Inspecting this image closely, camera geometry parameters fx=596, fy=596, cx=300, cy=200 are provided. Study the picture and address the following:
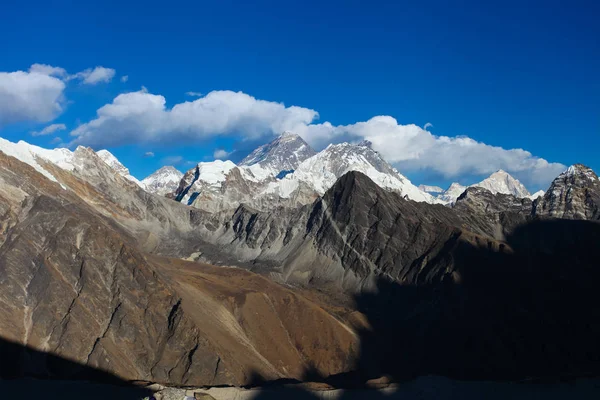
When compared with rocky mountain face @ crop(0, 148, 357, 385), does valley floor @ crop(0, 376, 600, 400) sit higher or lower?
lower

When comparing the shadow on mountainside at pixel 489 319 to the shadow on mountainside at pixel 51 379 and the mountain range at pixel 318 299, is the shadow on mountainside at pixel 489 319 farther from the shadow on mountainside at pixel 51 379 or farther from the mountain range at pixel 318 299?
the shadow on mountainside at pixel 51 379

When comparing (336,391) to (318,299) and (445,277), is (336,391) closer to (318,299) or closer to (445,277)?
Result: (318,299)

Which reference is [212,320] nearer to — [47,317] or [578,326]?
[47,317]

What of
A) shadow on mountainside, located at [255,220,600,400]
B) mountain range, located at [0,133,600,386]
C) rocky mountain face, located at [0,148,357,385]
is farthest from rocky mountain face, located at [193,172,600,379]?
rocky mountain face, located at [0,148,357,385]

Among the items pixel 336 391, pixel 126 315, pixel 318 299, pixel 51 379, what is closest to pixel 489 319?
pixel 318 299

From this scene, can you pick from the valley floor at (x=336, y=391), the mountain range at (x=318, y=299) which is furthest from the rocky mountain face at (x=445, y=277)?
the valley floor at (x=336, y=391)

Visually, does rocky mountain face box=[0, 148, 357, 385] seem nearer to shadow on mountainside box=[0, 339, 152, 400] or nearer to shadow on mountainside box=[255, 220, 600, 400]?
shadow on mountainside box=[0, 339, 152, 400]

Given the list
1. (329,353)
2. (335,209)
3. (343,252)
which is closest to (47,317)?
(329,353)
